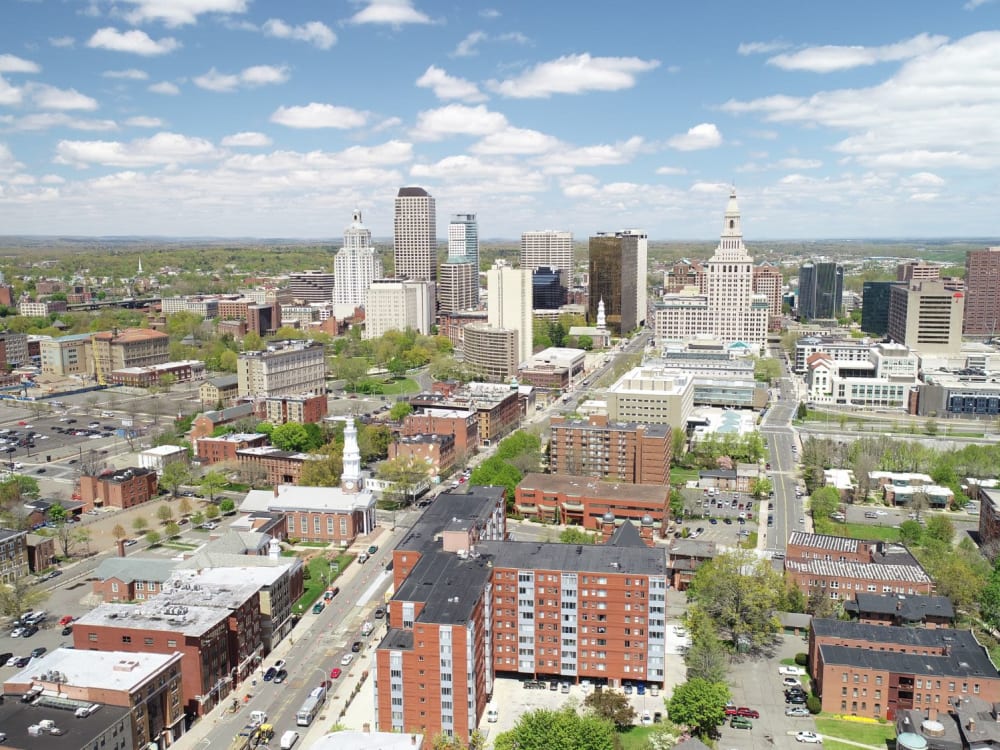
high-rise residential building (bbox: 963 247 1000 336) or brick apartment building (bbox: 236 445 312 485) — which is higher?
high-rise residential building (bbox: 963 247 1000 336)

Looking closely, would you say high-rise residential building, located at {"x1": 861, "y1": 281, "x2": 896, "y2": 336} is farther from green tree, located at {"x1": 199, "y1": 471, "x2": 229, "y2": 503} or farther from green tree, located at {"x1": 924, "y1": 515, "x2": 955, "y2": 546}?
green tree, located at {"x1": 199, "y1": 471, "x2": 229, "y2": 503}

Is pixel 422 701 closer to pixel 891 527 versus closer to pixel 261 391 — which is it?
pixel 891 527

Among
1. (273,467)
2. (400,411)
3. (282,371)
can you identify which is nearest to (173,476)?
(273,467)

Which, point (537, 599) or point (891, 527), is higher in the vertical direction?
point (537, 599)

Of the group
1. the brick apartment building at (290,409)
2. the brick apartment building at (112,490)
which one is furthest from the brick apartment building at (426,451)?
the brick apartment building at (112,490)

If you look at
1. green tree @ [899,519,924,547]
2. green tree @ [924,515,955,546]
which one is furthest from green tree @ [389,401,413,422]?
green tree @ [924,515,955,546]

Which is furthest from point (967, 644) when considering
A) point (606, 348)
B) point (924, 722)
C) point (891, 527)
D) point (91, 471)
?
point (606, 348)

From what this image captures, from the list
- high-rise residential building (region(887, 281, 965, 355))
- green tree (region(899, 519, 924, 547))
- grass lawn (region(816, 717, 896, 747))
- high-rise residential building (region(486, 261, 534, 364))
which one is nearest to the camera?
grass lawn (region(816, 717, 896, 747))
